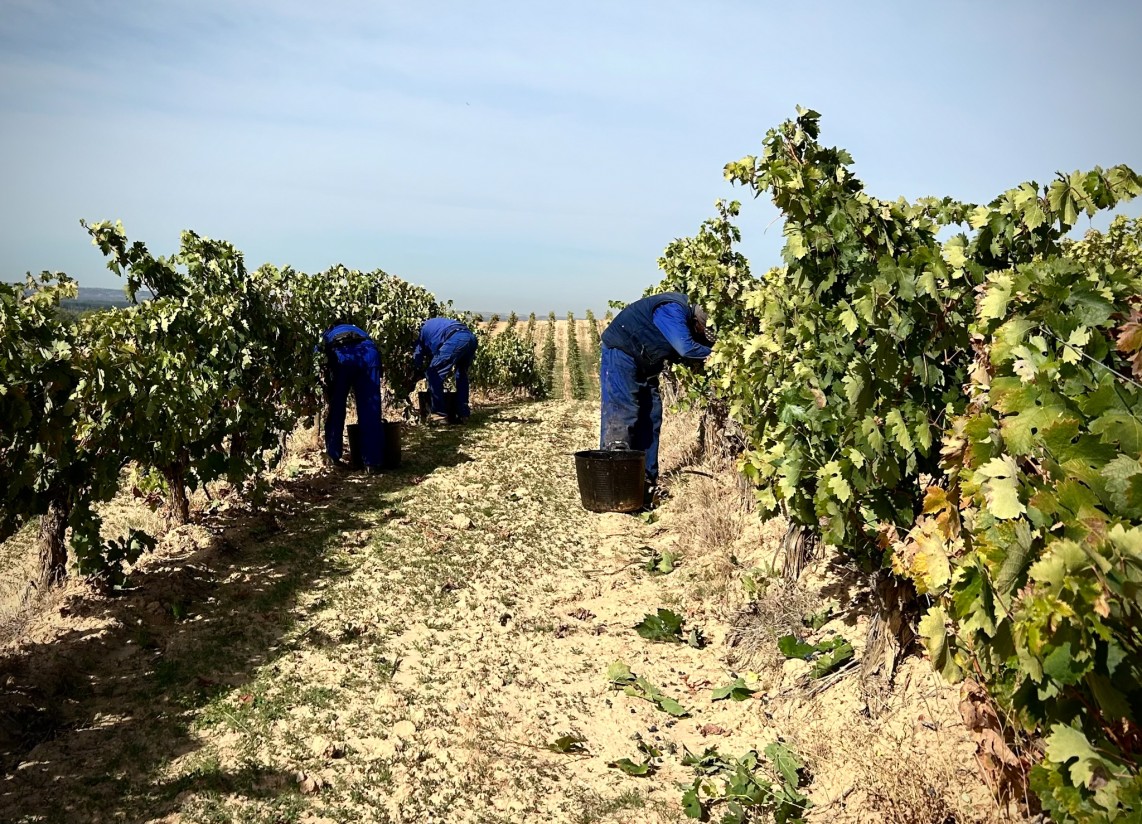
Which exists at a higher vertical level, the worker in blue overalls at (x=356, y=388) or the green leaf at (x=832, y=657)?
the worker in blue overalls at (x=356, y=388)

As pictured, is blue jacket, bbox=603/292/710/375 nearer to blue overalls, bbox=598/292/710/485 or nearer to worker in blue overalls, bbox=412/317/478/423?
blue overalls, bbox=598/292/710/485

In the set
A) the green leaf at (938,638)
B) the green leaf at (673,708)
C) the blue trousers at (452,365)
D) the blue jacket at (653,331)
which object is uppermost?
the blue jacket at (653,331)

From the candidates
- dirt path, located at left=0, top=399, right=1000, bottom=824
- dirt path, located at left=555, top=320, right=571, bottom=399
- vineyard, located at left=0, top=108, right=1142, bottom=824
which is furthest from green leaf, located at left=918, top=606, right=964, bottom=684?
dirt path, located at left=555, top=320, right=571, bottom=399

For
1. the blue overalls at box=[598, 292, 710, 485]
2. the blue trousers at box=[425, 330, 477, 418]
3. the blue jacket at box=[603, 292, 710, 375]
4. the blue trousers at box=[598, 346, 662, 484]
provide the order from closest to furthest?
1. the blue jacket at box=[603, 292, 710, 375]
2. the blue overalls at box=[598, 292, 710, 485]
3. the blue trousers at box=[598, 346, 662, 484]
4. the blue trousers at box=[425, 330, 477, 418]

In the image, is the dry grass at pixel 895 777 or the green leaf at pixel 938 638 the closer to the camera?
the green leaf at pixel 938 638

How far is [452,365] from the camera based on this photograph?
11.1 metres

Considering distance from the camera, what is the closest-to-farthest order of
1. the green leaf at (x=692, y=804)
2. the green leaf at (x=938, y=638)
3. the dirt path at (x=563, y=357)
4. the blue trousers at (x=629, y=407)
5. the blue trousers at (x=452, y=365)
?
the green leaf at (x=938, y=638), the green leaf at (x=692, y=804), the blue trousers at (x=629, y=407), the blue trousers at (x=452, y=365), the dirt path at (x=563, y=357)

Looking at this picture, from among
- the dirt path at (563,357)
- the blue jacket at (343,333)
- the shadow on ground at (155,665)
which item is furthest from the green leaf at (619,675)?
the dirt path at (563,357)

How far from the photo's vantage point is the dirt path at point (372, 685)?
3082 mm

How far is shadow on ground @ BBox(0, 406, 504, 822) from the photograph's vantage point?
3092 mm

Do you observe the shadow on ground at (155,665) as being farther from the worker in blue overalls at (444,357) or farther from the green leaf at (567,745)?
the worker in blue overalls at (444,357)

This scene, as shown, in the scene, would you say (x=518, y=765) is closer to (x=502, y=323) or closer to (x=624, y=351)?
(x=624, y=351)

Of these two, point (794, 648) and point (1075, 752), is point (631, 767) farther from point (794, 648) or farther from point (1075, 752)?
point (1075, 752)

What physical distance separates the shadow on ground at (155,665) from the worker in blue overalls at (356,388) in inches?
67.1
